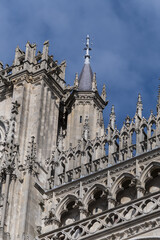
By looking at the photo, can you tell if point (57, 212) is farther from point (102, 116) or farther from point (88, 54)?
point (88, 54)

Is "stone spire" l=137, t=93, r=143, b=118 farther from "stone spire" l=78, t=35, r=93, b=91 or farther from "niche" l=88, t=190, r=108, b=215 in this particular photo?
"stone spire" l=78, t=35, r=93, b=91

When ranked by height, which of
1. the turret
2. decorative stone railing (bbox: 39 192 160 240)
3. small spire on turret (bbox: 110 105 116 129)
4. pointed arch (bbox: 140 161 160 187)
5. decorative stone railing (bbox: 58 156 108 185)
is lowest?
decorative stone railing (bbox: 39 192 160 240)

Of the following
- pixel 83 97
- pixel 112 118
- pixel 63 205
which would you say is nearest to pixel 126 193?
pixel 63 205

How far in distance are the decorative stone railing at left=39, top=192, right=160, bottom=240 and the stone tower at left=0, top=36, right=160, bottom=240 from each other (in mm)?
29

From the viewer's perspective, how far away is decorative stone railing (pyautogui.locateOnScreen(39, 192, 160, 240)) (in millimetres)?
24578

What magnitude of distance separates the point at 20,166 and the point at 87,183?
2624 mm

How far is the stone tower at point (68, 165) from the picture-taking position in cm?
2538

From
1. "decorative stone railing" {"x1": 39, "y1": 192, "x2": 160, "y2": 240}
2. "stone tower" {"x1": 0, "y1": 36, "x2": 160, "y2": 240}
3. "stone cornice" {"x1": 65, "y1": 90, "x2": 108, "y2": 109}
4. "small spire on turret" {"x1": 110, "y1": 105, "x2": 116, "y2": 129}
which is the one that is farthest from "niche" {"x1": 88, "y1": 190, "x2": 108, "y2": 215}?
"stone cornice" {"x1": 65, "y1": 90, "x2": 108, "y2": 109}

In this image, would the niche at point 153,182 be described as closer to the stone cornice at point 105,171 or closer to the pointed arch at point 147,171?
the pointed arch at point 147,171

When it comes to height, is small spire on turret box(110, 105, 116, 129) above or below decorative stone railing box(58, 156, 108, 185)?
above

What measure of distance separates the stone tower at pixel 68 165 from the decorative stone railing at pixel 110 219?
3cm

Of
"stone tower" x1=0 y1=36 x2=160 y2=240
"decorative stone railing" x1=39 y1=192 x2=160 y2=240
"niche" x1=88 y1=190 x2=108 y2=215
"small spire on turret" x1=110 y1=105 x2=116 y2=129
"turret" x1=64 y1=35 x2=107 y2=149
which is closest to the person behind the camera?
"decorative stone railing" x1=39 y1=192 x2=160 y2=240

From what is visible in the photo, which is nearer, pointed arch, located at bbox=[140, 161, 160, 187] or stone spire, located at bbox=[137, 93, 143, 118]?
pointed arch, located at bbox=[140, 161, 160, 187]

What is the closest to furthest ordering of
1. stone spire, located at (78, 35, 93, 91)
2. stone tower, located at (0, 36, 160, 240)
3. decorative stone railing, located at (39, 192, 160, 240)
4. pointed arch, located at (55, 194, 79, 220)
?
1. decorative stone railing, located at (39, 192, 160, 240)
2. stone tower, located at (0, 36, 160, 240)
3. pointed arch, located at (55, 194, 79, 220)
4. stone spire, located at (78, 35, 93, 91)
